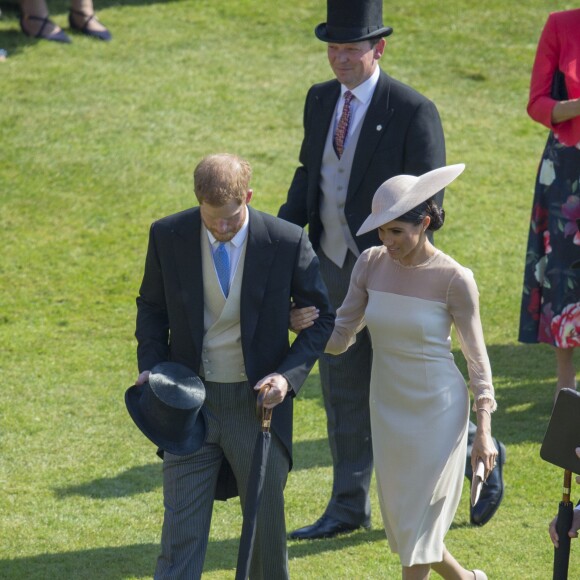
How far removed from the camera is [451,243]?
31.6 ft

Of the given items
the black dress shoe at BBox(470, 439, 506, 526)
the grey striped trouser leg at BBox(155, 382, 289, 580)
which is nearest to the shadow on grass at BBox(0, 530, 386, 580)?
the black dress shoe at BBox(470, 439, 506, 526)

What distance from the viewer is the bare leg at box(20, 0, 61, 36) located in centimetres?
1245

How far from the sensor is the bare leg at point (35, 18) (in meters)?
12.5

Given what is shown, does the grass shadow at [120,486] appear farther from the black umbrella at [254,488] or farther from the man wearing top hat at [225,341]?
the black umbrella at [254,488]

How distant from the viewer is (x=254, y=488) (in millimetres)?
4367

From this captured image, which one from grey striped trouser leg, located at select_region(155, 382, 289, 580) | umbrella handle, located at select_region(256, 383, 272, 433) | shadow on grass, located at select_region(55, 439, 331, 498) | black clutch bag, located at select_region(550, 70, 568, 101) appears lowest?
shadow on grass, located at select_region(55, 439, 331, 498)

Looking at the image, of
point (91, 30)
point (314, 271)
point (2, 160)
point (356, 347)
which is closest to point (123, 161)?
point (2, 160)

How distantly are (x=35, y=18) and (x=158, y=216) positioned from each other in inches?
151

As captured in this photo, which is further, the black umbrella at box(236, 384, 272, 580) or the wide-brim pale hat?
the wide-brim pale hat

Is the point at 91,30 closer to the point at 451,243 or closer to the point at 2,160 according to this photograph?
the point at 2,160

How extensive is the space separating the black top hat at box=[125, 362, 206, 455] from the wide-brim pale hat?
85 centimetres

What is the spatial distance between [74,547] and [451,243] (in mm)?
4798

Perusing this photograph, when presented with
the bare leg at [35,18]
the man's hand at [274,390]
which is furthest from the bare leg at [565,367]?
the bare leg at [35,18]

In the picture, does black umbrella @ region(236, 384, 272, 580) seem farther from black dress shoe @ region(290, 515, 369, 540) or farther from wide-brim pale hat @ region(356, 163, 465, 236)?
black dress shoe @ region(290, 515, 369, 540)
